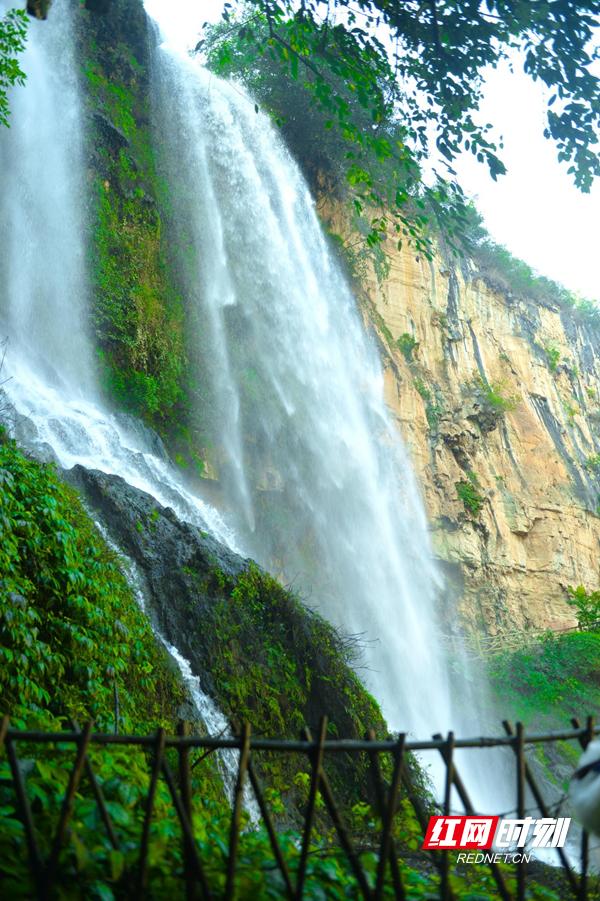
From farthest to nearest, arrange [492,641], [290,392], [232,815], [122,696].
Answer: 1. [492,641]
2. [290,392]
3. [122,696]
4. [232,815]

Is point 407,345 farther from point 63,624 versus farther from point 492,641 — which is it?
point 63,624

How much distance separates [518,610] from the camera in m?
18.5

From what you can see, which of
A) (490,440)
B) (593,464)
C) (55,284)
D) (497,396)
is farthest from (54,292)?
(593,464)

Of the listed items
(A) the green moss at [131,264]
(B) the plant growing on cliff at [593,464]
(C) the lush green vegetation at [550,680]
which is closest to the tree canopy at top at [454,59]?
(A) the green moss at [131,264]

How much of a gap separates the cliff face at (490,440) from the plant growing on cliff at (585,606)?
329 millimetres

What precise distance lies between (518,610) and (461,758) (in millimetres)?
8492

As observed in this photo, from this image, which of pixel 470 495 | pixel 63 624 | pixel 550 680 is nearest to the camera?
pixel 63 624

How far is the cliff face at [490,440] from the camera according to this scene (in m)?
18.4

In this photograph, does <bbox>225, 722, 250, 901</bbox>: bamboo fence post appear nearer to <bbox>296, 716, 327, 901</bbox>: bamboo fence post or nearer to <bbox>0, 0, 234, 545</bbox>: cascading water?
<bbox>296, 716, 327, 901</bbox>: bamboo fence post

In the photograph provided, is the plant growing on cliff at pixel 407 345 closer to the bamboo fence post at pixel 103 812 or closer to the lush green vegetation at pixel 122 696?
the lush green vegetation at pixel 122 696

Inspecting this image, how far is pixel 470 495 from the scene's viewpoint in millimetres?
18984

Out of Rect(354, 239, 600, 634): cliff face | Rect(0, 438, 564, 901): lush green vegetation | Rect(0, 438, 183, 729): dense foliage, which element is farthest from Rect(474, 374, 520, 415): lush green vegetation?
Rect(0, 438, 183, 729): dense foliage

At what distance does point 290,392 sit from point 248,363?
111cm

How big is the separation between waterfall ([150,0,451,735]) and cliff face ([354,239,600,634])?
51.9 inches
